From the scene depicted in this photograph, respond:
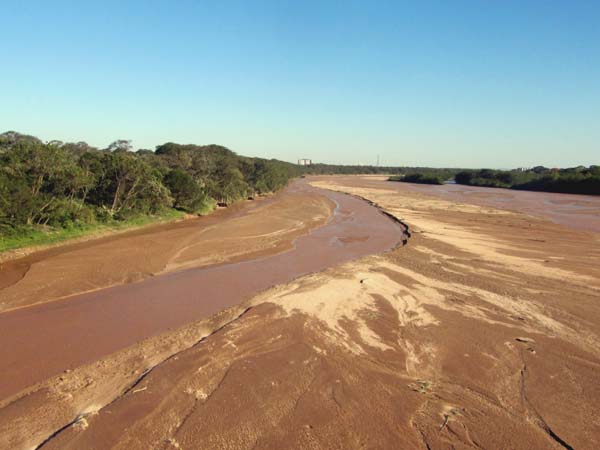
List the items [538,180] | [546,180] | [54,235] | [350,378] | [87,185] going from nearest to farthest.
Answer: [350,378] → [54,235] → [87,185] → [546,180] → [538,180]

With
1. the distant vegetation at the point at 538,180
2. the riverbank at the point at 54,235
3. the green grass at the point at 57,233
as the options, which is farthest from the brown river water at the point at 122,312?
the distant vegetation at the point at 538,180

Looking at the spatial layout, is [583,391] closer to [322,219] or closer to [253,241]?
[253,241]

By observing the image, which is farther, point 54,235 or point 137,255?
point 54,235

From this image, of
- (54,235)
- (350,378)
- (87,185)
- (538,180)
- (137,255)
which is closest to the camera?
(350,378)

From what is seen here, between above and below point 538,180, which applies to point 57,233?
below

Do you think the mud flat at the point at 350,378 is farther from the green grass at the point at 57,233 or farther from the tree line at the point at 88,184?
the tree line at the point at 88,184

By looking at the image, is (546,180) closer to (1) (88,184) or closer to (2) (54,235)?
(1) (88,184)

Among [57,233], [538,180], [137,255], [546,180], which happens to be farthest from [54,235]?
[538,180]
